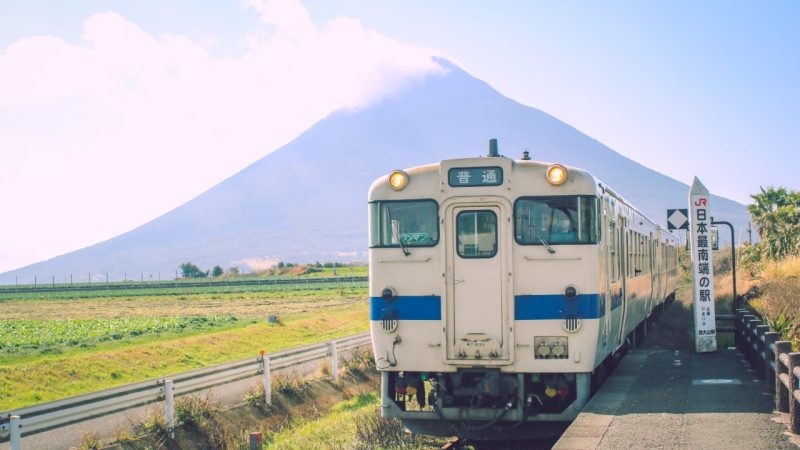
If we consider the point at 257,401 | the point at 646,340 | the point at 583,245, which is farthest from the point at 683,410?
the point at 646,340

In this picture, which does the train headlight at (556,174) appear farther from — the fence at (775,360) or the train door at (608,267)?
the fence at (775,360)

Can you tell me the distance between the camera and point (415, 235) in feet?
36.7

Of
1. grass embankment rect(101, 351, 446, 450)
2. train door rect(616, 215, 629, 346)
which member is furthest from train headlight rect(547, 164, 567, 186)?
grass embankment rect(101, 351, 446, 450)

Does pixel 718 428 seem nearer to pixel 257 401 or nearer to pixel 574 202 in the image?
pixel 574 202

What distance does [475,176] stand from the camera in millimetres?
11047

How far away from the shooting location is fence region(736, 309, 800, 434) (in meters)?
8.91

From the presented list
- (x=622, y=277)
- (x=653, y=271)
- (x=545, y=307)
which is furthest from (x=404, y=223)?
(x=653, y=271)

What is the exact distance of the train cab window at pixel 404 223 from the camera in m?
11.1

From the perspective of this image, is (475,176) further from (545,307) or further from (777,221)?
(777,221)

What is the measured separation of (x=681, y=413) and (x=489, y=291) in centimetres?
261

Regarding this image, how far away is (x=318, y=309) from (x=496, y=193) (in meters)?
34.4

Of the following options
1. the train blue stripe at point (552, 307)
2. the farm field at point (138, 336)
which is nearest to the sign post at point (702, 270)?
the train blue stripe at point (552, 307)

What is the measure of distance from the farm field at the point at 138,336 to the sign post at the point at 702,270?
44.2 feet

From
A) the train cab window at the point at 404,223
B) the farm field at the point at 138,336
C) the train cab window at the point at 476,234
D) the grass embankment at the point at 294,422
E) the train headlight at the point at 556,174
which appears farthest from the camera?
the farm field at the point at 138,336
